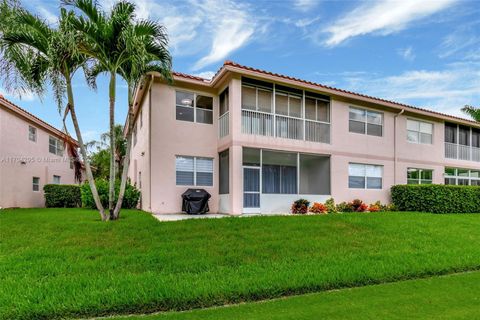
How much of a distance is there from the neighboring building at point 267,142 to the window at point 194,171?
44mm

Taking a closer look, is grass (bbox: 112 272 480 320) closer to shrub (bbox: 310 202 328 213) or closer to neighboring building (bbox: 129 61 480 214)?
neighboring building (bbox: 129 61 480 214)

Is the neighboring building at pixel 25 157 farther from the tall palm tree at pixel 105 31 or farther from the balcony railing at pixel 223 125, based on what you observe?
the tall palm tree at pixel 105 31

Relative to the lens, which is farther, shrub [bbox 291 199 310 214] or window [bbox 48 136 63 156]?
window [bbox 48 136 63 156]

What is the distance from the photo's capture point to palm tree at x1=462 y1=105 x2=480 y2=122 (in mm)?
27636

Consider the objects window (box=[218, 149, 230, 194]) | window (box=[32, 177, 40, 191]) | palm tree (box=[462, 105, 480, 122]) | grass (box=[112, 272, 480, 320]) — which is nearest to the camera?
grass (box=[112, 272, 480, 320])

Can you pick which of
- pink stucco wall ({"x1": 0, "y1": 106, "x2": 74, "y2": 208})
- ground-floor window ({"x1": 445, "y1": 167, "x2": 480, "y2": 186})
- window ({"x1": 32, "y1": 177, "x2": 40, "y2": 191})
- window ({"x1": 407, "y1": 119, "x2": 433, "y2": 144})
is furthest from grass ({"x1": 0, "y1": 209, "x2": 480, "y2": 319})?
window ({"x1": 32, "y1": 177, "x2": 40, "y2": 191})

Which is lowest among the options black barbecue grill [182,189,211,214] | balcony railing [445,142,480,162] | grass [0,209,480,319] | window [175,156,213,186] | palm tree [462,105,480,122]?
grass [0,209,480,319]

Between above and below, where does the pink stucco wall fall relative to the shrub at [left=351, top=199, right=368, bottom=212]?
above

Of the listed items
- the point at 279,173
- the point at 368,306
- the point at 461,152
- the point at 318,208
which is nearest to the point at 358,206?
the point at 318,208

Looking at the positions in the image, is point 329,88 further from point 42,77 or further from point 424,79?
point 42,77

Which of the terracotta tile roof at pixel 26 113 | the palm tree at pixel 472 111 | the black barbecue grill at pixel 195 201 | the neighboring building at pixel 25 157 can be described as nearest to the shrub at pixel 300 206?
the black barbecue grill at pixel 195 201

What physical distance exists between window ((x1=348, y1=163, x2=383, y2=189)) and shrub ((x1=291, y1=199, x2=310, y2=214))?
3.36m

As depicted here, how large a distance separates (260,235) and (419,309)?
466cm

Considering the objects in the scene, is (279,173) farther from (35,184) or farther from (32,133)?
(32,133)
